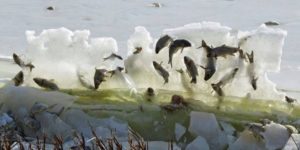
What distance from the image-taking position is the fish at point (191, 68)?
3357 mm

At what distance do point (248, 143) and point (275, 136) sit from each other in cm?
10

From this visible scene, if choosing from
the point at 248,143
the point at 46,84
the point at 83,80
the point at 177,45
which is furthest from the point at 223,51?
the point at 46,84

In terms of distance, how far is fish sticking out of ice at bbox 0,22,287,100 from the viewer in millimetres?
3383

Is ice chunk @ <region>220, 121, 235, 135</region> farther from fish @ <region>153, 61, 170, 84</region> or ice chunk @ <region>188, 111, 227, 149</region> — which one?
fish @ <region>153, 61, 170, 84</region>

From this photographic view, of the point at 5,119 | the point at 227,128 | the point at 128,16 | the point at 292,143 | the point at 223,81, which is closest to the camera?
the point at 292,143

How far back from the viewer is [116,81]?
3514 mm

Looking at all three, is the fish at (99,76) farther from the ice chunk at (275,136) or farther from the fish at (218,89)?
the ice chunk at (275,136)

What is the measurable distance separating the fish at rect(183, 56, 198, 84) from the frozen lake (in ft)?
4.82

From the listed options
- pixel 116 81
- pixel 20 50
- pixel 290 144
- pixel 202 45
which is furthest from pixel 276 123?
pixel 20 50

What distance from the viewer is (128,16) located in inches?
227

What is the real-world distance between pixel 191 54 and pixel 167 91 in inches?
7.3

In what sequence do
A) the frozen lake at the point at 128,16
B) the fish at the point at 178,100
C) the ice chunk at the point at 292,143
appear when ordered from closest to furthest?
the ice chunk at the point at 292,143, the fish at the point at 178,100, the frozen lake at the point at 128,16

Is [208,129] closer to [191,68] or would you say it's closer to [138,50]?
[191,68]

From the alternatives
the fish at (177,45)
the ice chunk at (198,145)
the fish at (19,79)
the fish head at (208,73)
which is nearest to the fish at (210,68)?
the fish head at (208,73)
